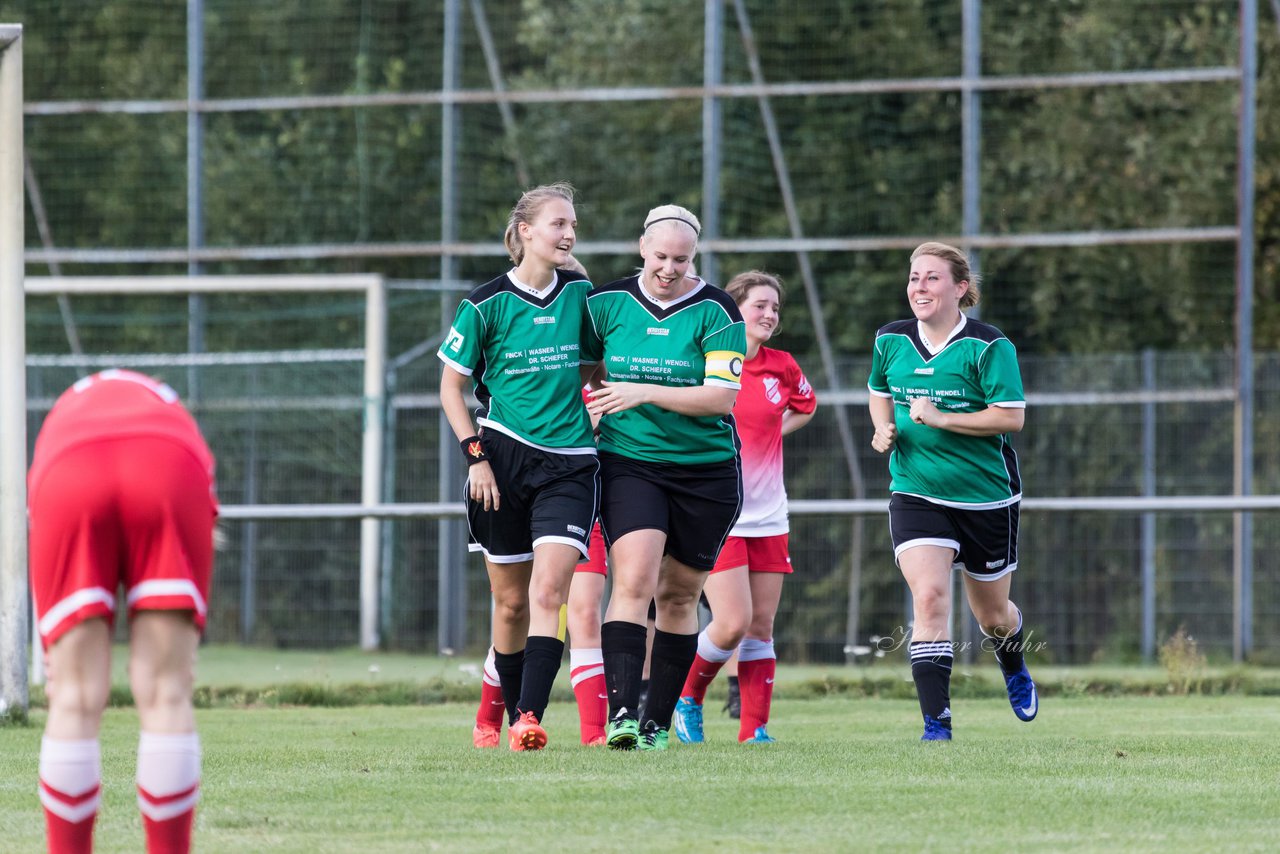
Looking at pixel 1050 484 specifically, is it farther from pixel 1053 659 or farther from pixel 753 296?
pixel 753 296

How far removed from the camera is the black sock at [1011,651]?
8.00 m

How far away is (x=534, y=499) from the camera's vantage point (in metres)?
6.82

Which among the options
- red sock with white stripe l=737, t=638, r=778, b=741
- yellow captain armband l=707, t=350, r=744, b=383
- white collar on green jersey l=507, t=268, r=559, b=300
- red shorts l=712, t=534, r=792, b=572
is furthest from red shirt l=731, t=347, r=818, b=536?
white collar on green jersey l=507, t=268, r=559, b=300

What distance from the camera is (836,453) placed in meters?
15.6

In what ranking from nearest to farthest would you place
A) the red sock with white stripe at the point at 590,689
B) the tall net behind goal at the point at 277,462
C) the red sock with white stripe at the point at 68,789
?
the red sock with white stripe at the point at 68,789 → the red sock with white stripe at the point at 590,689 → the tall net behind goal at the point at 277,462

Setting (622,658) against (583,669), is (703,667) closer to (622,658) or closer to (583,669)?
(583,669)

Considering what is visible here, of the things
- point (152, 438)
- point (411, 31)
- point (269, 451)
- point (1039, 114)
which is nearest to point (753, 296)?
point (152, 438)

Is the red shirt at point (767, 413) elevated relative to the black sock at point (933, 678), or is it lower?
elevated

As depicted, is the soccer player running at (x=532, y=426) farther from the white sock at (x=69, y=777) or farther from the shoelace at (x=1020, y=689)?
the white sock at (x=69, y=777)

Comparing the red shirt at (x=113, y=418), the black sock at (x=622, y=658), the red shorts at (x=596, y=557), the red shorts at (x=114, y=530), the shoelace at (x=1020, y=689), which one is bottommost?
the shoelace at (x=1020, y=689)

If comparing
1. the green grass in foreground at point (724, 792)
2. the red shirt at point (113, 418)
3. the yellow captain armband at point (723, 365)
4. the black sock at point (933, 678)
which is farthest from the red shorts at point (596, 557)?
the red shirt at point (113, 418)

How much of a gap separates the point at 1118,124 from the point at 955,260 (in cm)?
1156

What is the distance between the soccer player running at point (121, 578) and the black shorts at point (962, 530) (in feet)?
12.9

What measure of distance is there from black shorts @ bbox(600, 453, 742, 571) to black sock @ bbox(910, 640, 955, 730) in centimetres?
95
